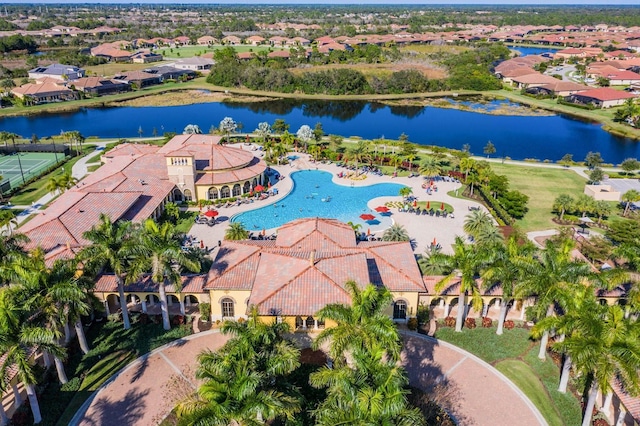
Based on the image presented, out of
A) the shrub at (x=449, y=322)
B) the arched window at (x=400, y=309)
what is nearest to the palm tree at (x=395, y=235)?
the arched window at (x=400, y=309)

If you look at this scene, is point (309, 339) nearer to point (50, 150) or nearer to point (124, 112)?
point (50, 150)

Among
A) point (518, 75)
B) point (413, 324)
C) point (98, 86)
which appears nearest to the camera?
point (413, 324)

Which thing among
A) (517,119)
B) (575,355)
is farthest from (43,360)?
(517,119)

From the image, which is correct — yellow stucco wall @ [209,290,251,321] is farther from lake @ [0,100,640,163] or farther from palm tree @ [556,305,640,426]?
lake @ [0,100,640,163]

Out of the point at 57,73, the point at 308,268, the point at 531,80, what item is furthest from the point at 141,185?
the point at 531,80

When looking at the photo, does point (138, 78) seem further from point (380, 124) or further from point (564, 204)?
point (564, 204)

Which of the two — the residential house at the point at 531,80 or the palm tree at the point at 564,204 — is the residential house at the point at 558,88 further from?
the palm tree at the point at 564,204
